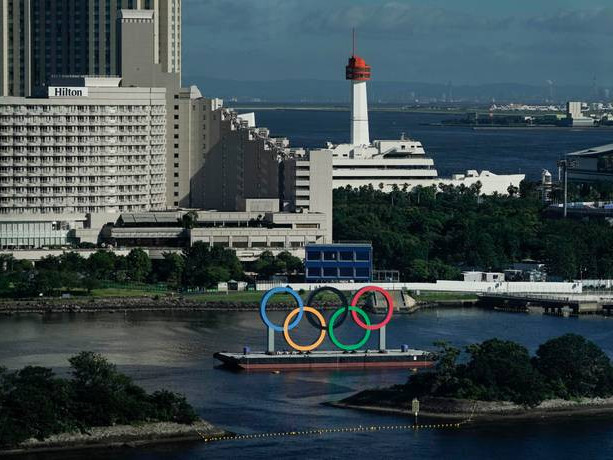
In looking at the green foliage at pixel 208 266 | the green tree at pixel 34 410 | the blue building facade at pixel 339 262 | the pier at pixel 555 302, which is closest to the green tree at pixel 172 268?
the green foliage at pixel 208 266

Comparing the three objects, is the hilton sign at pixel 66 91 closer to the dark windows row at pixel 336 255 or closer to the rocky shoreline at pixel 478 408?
the dark windows row at pixel 336 255

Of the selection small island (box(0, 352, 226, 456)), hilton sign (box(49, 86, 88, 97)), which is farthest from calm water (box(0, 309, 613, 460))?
hilton sign (box(49, 86, 88, 97))

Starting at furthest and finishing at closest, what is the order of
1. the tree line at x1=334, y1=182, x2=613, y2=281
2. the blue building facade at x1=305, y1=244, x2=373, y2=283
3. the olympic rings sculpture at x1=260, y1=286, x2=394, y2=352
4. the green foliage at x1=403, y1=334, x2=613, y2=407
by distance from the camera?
the tree line at x1=334, y1=182, x2=613, y2=281 → the blue building facade at x1=305, y1=244, x2=373, y2=283 → the olympic rings sculpture at x1=260, y1=286, x2=394, y2=352 → the green foliage at x1=403, y1=334, x2=613, y2=407

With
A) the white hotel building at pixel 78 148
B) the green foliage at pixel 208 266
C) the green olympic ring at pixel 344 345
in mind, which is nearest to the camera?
the green olympic ring at pixel 344 345

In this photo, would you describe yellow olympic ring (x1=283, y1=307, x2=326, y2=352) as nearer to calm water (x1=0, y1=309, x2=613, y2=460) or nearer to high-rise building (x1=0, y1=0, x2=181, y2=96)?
calm water (x1=0, y1=309, x2=613, y2=460)

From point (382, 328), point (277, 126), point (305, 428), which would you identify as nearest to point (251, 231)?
point (382, 328)

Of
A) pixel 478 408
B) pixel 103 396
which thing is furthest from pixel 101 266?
pixel 103 396

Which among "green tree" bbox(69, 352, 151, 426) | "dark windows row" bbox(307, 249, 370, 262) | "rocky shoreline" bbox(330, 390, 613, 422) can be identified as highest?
"dark windows row" bbox(307, 249, 370, 262)

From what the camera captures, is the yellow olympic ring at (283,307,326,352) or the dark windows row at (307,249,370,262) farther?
the dark windows row at (307,249,370,262)
